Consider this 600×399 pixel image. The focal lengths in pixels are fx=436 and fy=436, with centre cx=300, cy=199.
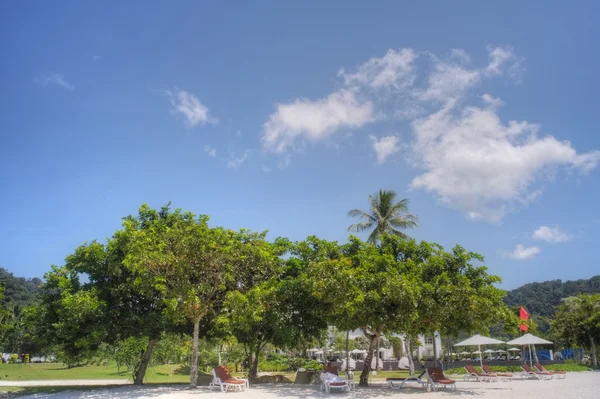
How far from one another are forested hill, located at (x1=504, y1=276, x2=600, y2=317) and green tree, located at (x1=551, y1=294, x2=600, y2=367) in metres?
92.8

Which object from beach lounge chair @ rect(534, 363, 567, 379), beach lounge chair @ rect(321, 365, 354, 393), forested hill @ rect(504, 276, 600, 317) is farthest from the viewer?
forested hill @ rect(504, 276, 600, 317)

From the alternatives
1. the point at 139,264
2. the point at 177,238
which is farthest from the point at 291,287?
the point at 139,264

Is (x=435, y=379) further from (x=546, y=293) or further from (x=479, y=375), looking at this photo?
(x=546, y=293)

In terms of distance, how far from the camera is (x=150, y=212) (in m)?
23.5

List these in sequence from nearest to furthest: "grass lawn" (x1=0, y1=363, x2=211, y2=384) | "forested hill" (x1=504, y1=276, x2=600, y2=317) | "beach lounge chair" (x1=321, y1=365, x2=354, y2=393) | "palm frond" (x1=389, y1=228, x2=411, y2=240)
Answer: "beach lounge chair" (x1=321, y1=365, x2=354, y2=393), "grass lawn" (x1=0, y1=363, x2=211, y2=384), "palm frond" (x1=389, y1=228, x2=411, y2=240), "forested hill" (x1=504, y1=276, x2=600, y2=317)

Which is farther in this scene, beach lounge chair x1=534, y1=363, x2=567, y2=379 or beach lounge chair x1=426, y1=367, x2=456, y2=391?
beach lounge chair x1=534, y1=363, x2=567, y2=379

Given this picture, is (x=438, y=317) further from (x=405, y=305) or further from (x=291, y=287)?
(x=291, y=287)

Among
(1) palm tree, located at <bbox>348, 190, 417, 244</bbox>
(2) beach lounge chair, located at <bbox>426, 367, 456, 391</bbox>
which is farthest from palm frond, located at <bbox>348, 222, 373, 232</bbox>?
(2) beach lounge chair, located at <bbox>426, 367, 456, 391</bbox>

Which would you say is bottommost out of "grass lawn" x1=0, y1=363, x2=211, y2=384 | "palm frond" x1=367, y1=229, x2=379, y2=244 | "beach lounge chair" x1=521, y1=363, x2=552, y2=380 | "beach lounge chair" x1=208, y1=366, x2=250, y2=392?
"grass lawn" x1=0, y1=363, x2=211, y2=384

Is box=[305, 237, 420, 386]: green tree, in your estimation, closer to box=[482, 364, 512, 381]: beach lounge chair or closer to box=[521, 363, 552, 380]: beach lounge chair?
box=[482, 364, 512, 381]: beach lounge chair

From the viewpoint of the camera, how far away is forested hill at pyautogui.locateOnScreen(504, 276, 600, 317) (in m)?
134

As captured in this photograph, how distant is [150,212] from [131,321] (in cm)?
569

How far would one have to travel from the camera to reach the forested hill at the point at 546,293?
440 feet

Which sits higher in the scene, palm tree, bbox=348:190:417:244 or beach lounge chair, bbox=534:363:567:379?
palm tree, bbox=348:190:417:244
